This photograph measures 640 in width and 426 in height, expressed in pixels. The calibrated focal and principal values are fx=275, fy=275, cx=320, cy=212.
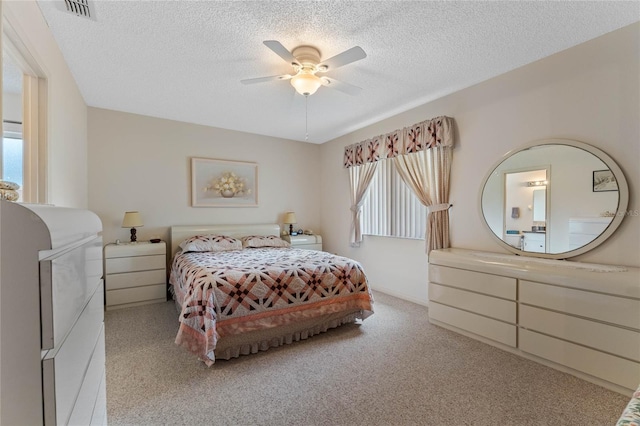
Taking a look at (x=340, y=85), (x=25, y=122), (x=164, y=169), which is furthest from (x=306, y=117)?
(x=25, y=122)

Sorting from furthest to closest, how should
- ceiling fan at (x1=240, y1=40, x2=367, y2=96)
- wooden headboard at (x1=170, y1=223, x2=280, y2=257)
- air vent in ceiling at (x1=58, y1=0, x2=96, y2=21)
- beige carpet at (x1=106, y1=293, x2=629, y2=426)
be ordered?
wooden headboard at (x1=170, y1=223, x2=280, y2=257) → ceiling fan at (x1=240, y1=40, x2=367, y2=96) → air vent in ceiling at (x1=58, y1=0, x2=96, y2=21) → beige carpet at (x1=106, y1=293, x2=629, y2=426)

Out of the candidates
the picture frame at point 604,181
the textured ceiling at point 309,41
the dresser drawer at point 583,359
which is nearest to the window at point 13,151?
the textured ceiling at point 309,41

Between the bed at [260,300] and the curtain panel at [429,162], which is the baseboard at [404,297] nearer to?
the curtain panel at [429,162]

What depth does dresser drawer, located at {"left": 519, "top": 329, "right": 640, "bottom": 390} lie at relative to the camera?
6.16 feet

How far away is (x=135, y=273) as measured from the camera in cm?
366

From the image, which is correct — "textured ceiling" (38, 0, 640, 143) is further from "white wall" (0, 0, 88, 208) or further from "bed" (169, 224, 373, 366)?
"bed" (169, 224, 373, 366)

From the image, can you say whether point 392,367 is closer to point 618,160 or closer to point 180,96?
point 618,160

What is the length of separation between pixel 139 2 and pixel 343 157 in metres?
3.58

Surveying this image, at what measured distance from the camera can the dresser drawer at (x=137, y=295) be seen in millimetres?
3533

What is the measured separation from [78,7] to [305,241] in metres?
4.00

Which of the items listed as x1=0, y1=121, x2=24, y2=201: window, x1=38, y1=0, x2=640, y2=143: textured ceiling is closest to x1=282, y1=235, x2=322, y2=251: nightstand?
x1=38, y1=0, x2=640, y2=143: textured ceiling

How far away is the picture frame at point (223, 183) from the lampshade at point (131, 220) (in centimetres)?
83

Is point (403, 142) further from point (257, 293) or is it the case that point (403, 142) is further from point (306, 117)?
point (257, 293)

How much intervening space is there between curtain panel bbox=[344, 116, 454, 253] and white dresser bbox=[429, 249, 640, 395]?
50cm
